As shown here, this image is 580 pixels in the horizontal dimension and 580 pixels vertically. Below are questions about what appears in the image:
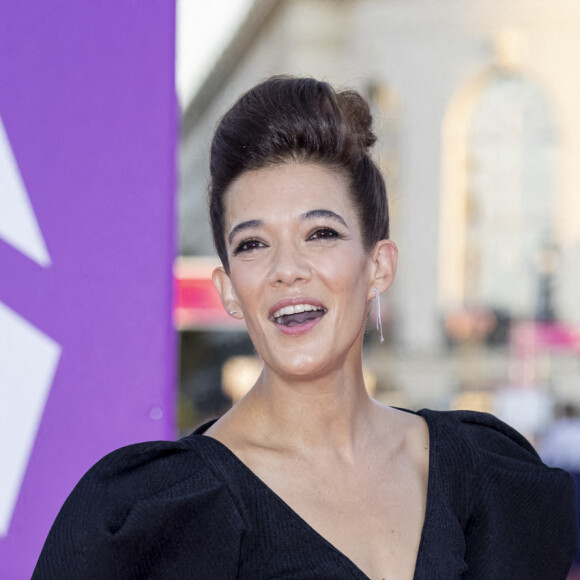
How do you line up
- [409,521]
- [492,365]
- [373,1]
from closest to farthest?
[409,521], [492,365], [373,1]

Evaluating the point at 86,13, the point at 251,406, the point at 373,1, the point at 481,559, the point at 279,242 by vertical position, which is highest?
the point at 373,1

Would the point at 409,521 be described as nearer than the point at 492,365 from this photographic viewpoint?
Yes

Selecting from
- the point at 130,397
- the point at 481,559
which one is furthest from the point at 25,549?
the point at 481,559

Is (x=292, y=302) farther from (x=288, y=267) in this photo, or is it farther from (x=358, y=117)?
(x=358, y=117)

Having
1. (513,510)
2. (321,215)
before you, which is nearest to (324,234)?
(321,215)

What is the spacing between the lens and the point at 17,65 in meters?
1.71

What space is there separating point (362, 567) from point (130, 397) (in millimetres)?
523

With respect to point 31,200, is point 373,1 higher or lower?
higher

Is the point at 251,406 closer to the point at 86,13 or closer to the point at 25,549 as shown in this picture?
the point at 25,549

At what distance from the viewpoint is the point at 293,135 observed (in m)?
1.76

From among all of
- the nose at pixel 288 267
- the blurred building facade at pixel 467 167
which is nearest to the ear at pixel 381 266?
the nose at pixel 288 267

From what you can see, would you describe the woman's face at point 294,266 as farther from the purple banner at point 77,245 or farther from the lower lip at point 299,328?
the purple banner at point 77,245

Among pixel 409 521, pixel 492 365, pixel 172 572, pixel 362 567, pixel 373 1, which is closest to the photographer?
pixel 172 572

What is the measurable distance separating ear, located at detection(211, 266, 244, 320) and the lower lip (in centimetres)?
14
